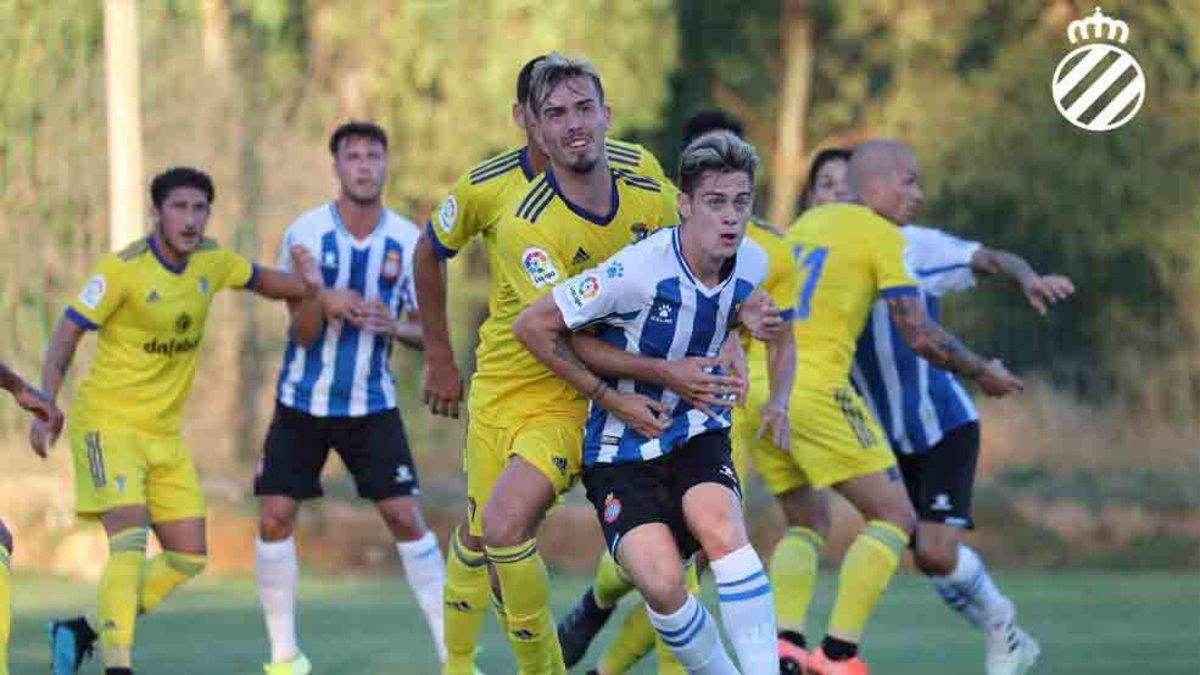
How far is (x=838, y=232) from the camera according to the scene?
31.9 ft

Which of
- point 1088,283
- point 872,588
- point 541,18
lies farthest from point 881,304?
point 541,18

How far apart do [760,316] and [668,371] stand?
33 centimetres

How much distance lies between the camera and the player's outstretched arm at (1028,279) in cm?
949

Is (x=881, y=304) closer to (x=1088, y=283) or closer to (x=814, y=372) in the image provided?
(x=814, y=372)

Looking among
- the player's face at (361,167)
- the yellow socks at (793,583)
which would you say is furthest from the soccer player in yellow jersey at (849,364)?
the player's face at (361,167)

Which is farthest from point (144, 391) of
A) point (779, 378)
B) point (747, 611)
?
point (747, 611)

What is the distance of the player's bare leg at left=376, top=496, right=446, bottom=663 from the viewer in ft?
33.8

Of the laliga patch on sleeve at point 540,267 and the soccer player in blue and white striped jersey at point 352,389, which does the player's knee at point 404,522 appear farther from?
the laliga patch on sleeve at point 540,267

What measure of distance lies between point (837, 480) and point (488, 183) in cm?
227

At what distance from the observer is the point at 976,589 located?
997 cm

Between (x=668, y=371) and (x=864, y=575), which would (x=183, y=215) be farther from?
(x=668, y=371)

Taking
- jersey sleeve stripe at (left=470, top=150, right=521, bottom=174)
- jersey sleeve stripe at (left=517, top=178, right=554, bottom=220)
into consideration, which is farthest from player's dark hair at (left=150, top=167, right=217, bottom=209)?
jersey sleeve stripe at (left=517, top=178, right=554, bottom=220)

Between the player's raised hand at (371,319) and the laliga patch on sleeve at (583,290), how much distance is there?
3.01 m

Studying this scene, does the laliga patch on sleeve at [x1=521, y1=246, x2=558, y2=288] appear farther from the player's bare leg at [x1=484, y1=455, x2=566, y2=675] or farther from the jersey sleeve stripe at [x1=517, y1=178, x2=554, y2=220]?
the player's bare leg at [x1=484, y1=455, x2=566, y2=675]
